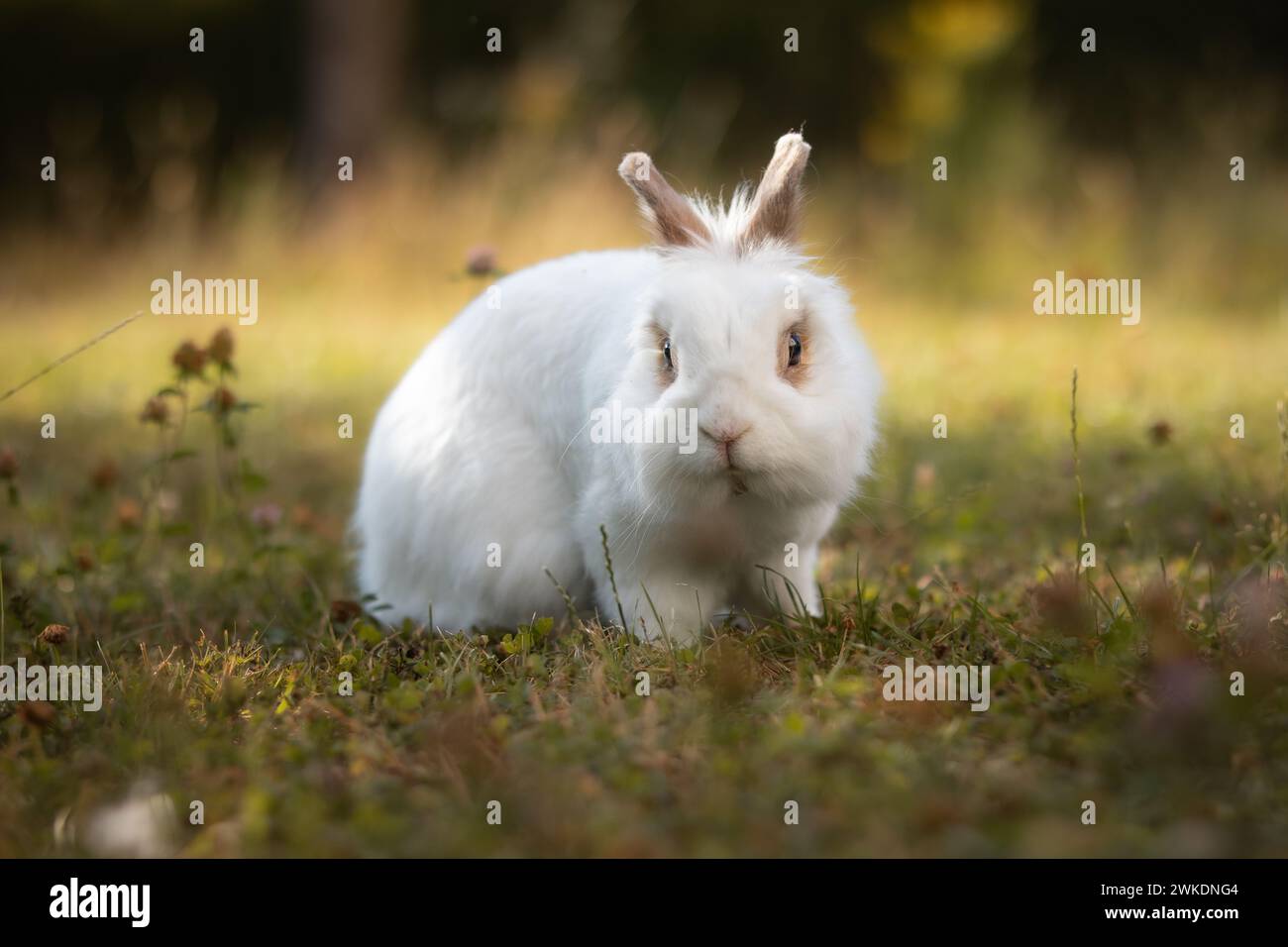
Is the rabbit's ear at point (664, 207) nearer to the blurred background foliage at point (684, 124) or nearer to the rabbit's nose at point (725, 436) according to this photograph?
the rabbit's nose at point (725, 436)

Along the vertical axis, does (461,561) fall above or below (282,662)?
above

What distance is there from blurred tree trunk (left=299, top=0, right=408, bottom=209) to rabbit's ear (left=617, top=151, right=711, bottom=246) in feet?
30.7

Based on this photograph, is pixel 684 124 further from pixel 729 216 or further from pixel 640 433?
pixel 640 433

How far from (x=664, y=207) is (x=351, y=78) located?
1000 cm

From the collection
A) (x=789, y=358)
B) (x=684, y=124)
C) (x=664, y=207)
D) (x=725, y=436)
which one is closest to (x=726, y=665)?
(x=725, y=436)

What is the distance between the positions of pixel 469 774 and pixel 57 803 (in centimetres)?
80

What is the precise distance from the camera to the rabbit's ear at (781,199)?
3088mm

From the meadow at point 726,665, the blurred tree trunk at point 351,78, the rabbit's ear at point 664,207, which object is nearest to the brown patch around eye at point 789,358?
the rabbit's ear at point 664,207

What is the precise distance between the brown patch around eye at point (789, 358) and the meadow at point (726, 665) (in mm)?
525

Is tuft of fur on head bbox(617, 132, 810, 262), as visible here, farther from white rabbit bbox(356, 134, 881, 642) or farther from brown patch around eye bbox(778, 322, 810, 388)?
brown patch around eye bbox(778, 322, 810, 388)

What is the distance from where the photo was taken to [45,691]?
10.3ft
